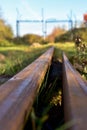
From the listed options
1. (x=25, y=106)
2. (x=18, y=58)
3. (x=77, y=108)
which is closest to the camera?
(x=77, y=108)

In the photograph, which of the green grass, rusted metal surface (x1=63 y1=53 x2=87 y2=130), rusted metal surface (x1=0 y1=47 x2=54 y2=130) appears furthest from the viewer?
the green grass

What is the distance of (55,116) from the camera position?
226cm

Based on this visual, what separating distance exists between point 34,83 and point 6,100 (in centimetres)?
65

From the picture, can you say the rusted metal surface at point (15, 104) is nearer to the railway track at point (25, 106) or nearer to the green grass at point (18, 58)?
the railway track at point (25, 106)

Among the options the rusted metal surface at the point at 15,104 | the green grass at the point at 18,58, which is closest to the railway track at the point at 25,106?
the rusted metal surface at the point at 15,104

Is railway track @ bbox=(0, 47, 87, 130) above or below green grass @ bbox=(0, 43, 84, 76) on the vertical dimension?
above

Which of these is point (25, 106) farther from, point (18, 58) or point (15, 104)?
point (18, 58)

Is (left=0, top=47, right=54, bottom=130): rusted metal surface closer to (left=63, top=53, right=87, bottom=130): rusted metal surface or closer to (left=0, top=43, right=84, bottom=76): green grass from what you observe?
(left=63, top=53, right=87, bottom=130): rusted metal surface

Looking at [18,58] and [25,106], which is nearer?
[25,106]

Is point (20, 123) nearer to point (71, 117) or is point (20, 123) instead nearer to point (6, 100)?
point (71, 117)

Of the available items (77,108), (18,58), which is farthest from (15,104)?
(18,58)

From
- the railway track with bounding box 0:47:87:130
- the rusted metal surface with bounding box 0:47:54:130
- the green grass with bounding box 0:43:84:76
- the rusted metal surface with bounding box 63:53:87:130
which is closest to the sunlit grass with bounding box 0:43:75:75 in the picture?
the green grass with bounding box 0:43:84:76

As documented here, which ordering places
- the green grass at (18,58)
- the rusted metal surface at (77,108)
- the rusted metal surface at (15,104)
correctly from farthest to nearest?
1. the green grass at (18,58)
2. the rusted metal surface at (15,104)
3. the rusted metal surface at (77,108)

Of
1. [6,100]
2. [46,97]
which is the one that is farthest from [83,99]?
[46,97]
